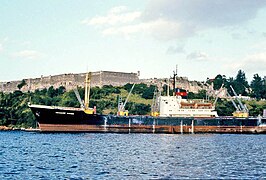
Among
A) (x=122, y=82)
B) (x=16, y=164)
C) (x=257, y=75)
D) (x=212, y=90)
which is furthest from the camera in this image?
(x=257, y=75)

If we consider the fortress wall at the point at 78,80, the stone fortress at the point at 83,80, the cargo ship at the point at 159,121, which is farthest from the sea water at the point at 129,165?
the stone fortress at the point at 83,80

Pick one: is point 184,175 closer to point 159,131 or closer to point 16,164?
point 16,164

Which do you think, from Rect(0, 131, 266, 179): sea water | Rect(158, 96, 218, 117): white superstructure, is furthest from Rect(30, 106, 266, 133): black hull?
Rect(0, 131, 266, 179): sea water

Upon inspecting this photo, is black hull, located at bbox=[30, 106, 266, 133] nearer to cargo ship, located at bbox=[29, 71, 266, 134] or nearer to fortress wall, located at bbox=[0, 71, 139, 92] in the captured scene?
cargo ship, located at bbox=[29, 71, 266, 134]

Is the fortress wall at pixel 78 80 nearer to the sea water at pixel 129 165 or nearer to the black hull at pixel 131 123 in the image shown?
the black hull at pixel 131 123

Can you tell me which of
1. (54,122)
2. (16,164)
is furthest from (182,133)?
(16,164)

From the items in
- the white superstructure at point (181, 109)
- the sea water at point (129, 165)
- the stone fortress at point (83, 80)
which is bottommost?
the sea water at point (129, 165)

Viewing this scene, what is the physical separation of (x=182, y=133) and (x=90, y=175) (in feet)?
199

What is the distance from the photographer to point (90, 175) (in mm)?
30984

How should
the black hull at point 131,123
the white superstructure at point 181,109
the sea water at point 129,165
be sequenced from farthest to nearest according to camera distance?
the white superstructure at point 181,109 < the black hull at point 131,123 < the sea water at point 129,165

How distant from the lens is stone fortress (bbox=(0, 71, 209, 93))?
14238 centimetres

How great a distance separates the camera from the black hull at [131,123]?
279 ft

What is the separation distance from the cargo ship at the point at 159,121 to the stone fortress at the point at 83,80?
1771 inches

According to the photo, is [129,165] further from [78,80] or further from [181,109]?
[78,80]
